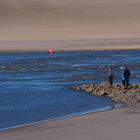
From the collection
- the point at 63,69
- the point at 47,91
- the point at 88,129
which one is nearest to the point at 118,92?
the point at 47,91

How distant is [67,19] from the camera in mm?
83188

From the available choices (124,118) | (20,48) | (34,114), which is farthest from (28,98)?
(20,48)

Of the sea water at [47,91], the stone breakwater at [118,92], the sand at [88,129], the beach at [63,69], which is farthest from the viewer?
the stone breakwater at [118,92]

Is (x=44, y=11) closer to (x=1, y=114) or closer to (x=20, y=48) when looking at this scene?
(x=20, y=48)

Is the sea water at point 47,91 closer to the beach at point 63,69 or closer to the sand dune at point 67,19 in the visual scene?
the beach at point 63,69

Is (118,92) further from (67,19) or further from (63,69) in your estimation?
(67,19)

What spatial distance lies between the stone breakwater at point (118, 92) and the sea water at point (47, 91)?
30cm

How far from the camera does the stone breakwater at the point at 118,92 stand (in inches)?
771

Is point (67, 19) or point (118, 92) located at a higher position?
point (67, 19)

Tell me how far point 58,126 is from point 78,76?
42.8 ft

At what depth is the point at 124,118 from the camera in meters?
16.3

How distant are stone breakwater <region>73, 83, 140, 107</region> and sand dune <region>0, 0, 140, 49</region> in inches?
1689

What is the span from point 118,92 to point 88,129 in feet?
20.5

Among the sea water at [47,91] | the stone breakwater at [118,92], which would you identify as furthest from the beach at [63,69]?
the stone breakwater at [118,92]
